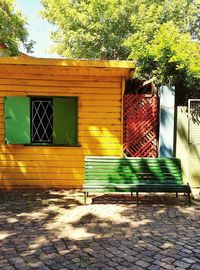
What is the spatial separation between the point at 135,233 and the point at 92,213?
4.18 feet

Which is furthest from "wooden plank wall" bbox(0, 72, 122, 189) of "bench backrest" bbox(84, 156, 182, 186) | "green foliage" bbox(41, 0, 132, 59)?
"green foliage" bbox(41, 0, 132, 59)

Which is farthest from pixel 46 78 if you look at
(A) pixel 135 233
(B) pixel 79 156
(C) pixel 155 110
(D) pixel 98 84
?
(A) pixel 135 233

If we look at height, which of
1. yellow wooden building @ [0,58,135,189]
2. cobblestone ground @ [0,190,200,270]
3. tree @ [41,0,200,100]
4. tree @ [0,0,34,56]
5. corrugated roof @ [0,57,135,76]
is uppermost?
tree @ [41,0,200,100]

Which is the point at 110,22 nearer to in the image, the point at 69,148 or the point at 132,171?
the point at 69,148

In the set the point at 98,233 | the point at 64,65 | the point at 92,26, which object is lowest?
the point at 98,233

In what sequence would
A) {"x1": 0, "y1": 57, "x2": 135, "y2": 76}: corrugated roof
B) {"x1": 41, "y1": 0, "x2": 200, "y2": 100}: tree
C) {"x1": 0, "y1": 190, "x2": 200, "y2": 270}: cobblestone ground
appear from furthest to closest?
{"x1": 41, "y1": 0, "x2": 200, "y2": 100}: tree, {"x1": 0, "y1": 57, "x2": 135, "y2": 76}: corrugated roof, {"x1": 0, "y1": 190, "x2": 200, "y2": 270}: cobblestone ground

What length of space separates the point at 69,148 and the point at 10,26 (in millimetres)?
10623

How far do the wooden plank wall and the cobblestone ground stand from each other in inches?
34.7

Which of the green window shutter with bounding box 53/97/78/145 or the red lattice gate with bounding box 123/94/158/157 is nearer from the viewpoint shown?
the green window shutter with bounding box 53/97/78/145

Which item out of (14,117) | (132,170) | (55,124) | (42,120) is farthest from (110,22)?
(132,170)

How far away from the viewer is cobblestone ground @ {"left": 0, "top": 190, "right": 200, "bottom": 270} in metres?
4.15

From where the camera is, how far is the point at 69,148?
827 cm

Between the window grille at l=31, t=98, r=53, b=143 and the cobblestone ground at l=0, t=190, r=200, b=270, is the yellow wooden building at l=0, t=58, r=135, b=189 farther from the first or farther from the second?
the cobblestone ground at l=0, t=190, r=200, b=270

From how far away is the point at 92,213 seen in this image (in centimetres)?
621
